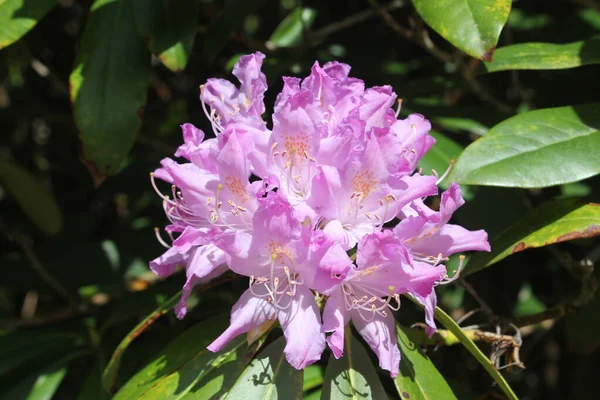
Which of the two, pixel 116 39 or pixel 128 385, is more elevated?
pixel 116 39

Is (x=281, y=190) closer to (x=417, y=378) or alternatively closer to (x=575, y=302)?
(x=417, y=378)

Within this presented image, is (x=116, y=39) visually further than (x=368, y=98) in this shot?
Yes

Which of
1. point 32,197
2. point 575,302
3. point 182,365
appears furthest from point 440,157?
point 32,197

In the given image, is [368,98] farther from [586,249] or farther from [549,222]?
[586,249]

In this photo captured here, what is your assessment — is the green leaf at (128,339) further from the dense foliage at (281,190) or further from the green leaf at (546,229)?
the green leaf at (546,229)

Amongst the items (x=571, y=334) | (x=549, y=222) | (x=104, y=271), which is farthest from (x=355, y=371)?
(x=104, y=271)

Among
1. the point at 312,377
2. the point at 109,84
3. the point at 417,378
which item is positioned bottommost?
the point at 312,377

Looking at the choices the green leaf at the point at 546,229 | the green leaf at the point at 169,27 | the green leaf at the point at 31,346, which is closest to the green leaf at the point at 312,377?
the green leaf at the point at 546,229
